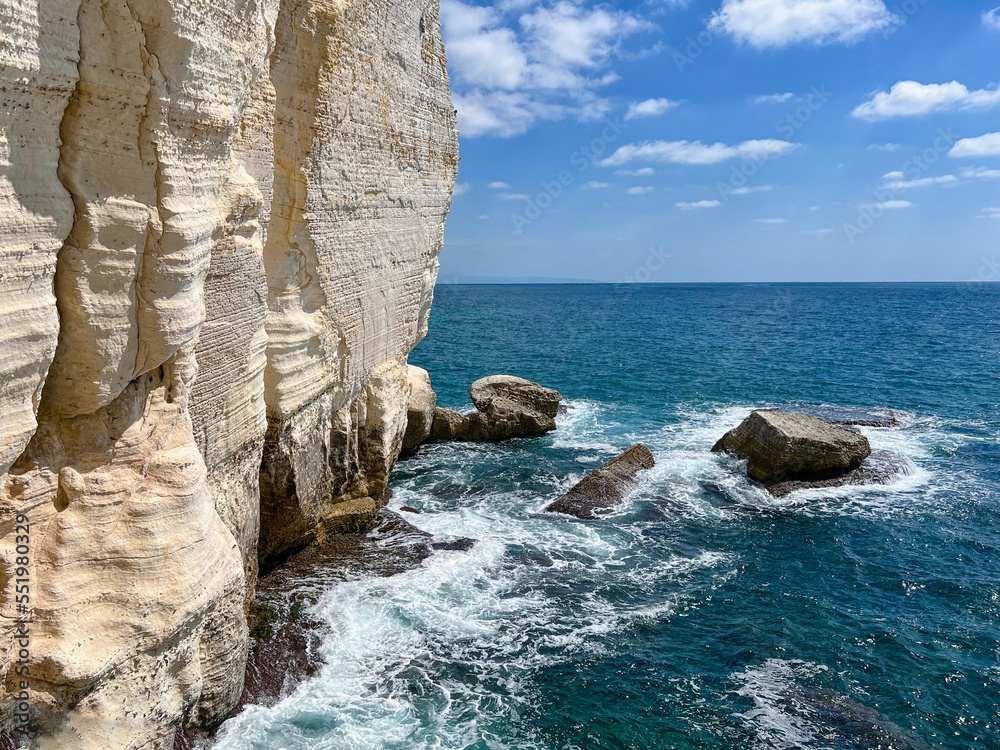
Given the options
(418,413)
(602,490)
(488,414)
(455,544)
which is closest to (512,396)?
(488,414)

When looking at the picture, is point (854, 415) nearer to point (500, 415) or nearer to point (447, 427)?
point (500, 415)

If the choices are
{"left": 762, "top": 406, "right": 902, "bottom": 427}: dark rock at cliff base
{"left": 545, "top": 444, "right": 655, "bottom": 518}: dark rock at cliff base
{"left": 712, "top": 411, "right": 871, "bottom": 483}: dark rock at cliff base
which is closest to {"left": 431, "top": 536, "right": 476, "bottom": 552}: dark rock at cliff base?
{"left": 545, "top": 444, "right": 655, "bottom": 518}: dark rock at cliff base

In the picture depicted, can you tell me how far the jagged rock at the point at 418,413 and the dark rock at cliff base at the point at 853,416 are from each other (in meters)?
13.4

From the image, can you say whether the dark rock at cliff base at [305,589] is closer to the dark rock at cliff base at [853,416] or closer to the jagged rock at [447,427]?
the jagged rock at [447,427]

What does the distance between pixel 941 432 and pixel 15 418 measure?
25540 millimetres

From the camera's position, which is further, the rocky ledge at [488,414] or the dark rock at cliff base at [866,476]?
the rocky ledge at [488,414]

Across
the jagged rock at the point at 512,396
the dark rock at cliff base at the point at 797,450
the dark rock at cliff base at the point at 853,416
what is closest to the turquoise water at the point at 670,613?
the dark rock at cliff base at the point at 797,450

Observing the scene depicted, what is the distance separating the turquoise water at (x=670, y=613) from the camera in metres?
8.84

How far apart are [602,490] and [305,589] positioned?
777 cm

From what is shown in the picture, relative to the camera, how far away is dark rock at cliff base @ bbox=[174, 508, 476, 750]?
30.5 feet

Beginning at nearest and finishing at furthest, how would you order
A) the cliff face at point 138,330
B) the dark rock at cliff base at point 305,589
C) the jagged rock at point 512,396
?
1. the cliff face at point 138,330
2. the dark rock at cliff base at point 305,589
3. the jagged rock at point 512,396

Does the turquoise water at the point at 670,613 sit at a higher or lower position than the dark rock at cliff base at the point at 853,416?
lower

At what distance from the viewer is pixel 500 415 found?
2186 cm

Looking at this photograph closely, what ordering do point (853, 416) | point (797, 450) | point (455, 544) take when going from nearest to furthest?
point (455, 544) < point (797, 450) < point (853, 416)
